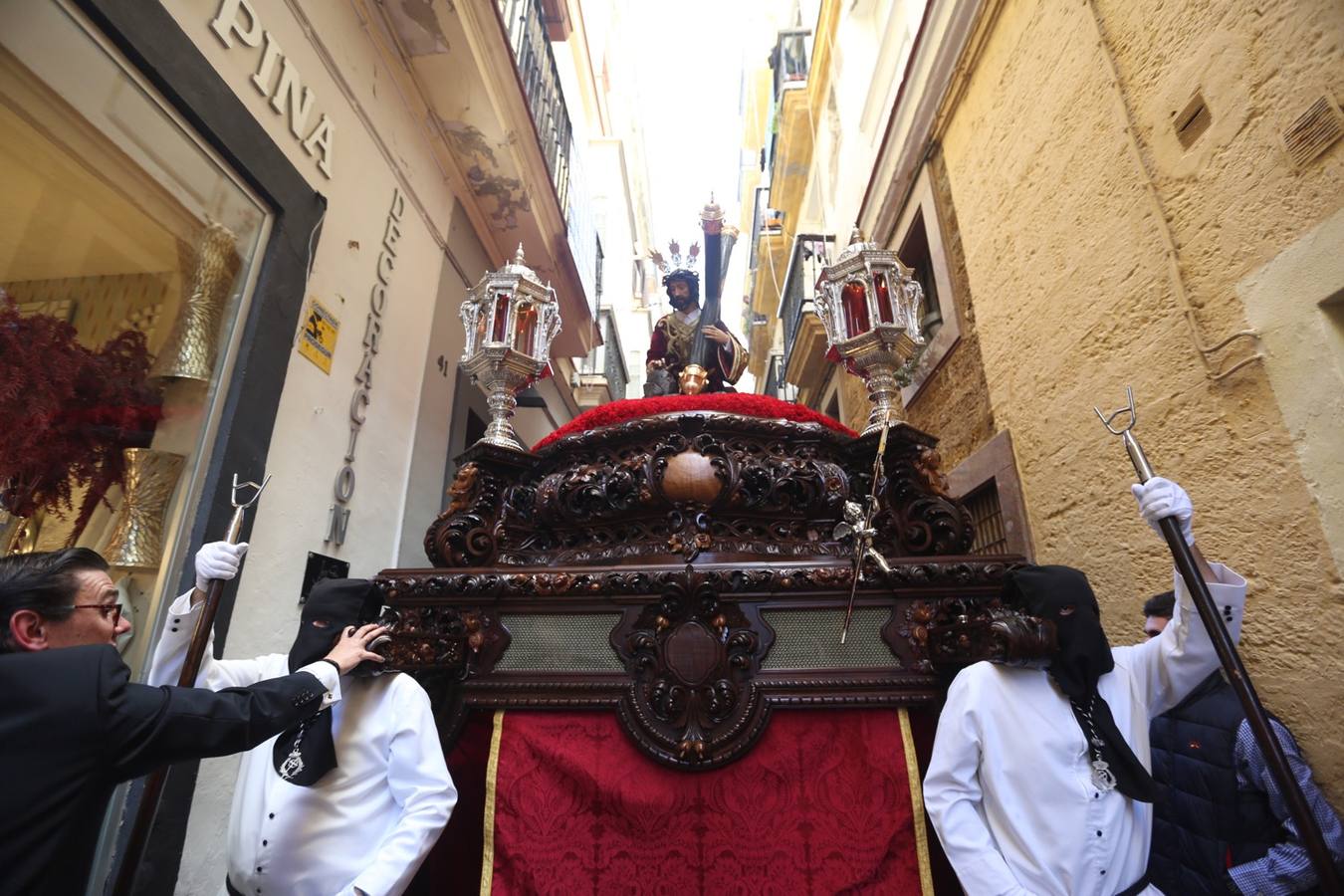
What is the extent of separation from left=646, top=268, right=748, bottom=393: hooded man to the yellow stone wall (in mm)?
1687

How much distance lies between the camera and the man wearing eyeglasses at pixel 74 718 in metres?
1.20

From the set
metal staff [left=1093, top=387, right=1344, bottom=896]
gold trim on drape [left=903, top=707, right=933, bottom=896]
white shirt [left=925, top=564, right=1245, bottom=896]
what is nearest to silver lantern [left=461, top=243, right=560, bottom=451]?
gold trim on drape [left=903, top=707, right=933, bottom=896]

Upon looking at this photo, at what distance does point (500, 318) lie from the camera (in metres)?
2.99

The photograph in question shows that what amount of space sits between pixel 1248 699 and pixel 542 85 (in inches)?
273

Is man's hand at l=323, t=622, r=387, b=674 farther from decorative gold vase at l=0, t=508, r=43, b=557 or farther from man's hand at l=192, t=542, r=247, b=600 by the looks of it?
decorative gold vase at l=0, t=508, r=43, b=557

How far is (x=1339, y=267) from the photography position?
6.02ft

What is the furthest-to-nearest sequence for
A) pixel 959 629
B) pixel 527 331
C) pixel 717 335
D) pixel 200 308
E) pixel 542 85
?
pixel 542 85 → pixel 717 335 → pixel 527 331 → pixel 200 308 → pixel 959 629

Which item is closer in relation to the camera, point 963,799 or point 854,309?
point 963,799

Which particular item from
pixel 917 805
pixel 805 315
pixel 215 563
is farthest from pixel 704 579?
pixel 805 315

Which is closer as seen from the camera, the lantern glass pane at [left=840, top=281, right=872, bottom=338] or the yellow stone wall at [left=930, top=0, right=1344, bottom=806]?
the yellow stone wall at [left=930, top=0, right=1344, bottom=806]

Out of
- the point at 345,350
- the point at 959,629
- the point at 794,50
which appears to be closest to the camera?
the point at 959,629

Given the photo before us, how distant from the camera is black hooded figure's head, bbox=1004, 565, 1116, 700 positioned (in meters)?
1.77

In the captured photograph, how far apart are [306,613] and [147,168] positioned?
75.3 inches

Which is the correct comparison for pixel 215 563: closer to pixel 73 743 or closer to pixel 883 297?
pixel 73 743
